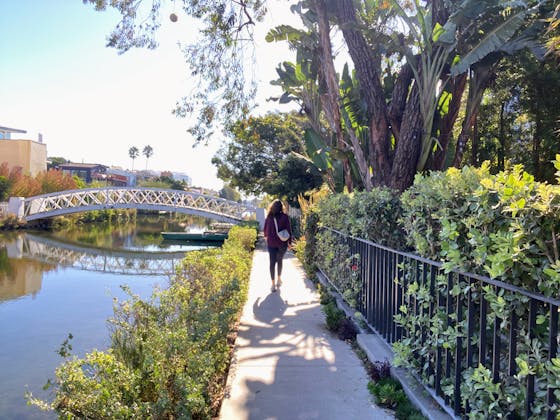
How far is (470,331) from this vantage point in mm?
2623

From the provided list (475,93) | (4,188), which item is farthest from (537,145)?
(4,188)

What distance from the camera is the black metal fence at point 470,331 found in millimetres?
2059

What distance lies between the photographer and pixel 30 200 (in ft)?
100

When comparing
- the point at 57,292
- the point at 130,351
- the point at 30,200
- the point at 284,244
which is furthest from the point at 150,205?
the point at 130,351

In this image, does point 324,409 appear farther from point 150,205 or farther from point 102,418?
point 150,205

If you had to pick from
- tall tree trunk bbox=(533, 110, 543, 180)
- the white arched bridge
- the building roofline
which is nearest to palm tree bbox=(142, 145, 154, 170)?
the building roofline

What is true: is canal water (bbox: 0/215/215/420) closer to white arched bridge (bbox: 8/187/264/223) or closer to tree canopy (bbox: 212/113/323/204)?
white arched bridge (bbox: 8/187/264/223)

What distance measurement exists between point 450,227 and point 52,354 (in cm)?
698

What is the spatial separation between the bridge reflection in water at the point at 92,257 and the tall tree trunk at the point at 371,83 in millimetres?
10156

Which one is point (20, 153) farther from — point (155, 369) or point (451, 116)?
point (155, 369)

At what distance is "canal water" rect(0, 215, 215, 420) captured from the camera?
6352mm

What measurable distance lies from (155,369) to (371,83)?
19.6 feet

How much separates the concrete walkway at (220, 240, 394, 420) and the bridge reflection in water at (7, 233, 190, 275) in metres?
10.0

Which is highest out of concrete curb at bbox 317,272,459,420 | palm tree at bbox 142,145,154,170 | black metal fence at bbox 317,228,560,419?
palm tree at bbox 142,145,154,170
